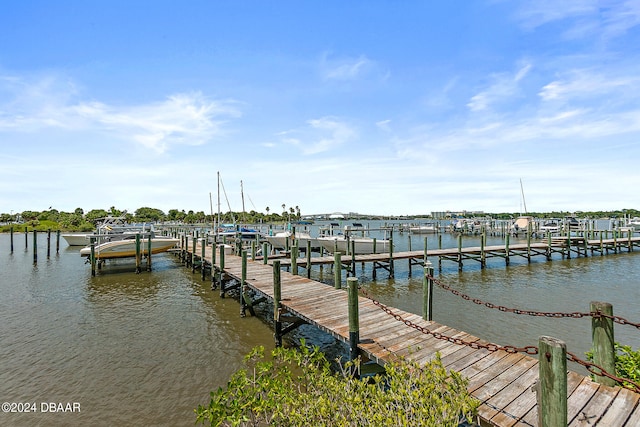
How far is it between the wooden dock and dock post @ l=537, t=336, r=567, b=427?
63 centimetres

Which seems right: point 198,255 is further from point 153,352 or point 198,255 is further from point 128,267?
point 153,352

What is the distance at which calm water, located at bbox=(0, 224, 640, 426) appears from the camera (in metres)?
7.52

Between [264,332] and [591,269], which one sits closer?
[264,332]

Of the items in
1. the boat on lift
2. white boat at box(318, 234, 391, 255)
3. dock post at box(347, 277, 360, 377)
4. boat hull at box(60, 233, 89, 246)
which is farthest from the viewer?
boat hull at box(60, 233, 89, 246)

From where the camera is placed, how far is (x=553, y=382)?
3020 millimetres

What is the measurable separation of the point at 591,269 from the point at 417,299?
17.1 metres

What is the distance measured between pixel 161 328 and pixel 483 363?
10.8 meters

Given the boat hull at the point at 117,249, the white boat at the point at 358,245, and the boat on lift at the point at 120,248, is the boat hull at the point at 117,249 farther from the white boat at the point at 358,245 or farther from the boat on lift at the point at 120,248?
the white boat at the point at 358,245

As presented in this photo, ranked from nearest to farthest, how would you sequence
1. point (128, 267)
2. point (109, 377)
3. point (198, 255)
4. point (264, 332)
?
point (109, 377), point (264, 332), point (198, 255), point (128, 267)

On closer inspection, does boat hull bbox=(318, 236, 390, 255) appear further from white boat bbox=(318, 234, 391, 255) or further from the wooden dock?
the wooden dock

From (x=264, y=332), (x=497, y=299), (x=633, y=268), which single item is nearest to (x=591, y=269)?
(x=633, y=268)

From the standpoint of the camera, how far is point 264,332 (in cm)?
1146

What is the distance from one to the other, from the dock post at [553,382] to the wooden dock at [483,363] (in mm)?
633

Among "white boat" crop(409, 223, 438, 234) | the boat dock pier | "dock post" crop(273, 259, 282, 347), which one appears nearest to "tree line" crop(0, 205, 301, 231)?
"white boat" crop(409, 223, 438, 234)
